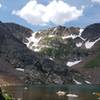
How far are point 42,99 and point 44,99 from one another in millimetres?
712

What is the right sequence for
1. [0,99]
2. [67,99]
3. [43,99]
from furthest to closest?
[67,99] → [43,99] → [0,99]

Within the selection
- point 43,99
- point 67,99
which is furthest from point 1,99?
point 67,99

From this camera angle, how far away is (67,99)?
11738cm

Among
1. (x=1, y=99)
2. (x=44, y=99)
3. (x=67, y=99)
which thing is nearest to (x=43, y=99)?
(x=44, y=99)

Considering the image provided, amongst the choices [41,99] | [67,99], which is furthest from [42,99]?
[67,99]

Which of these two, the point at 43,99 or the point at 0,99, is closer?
the point at 0,99

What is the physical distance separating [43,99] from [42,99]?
1.32 feet

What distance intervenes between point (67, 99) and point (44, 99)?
1243 centimetres

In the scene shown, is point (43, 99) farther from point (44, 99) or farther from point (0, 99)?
point (0, 99)

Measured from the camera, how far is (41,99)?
357 ft

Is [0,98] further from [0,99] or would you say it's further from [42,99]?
[42,99]

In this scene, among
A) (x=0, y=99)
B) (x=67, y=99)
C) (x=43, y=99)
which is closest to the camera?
(x=0, y=99)

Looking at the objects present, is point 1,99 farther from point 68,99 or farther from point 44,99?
point 68,99

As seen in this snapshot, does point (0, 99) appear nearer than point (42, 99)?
Yes
